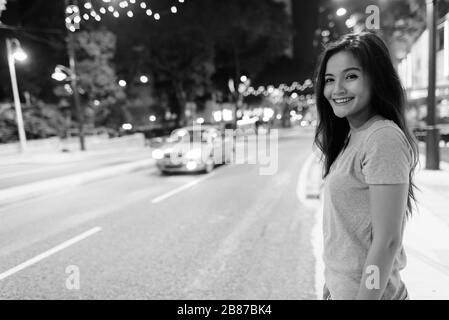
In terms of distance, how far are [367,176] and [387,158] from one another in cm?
9

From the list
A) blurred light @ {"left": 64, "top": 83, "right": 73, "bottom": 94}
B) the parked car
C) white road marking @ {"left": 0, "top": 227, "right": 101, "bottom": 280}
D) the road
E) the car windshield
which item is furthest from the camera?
blurred light @ {"left": 64, "top": 83, "right": 73, "bottom": 94}

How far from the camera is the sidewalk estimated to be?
3.26m

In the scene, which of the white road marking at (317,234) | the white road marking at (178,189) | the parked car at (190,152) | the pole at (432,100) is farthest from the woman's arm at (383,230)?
the parked car at (190,152)

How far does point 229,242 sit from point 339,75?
4141mm

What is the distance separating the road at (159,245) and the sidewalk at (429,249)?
0.99 m

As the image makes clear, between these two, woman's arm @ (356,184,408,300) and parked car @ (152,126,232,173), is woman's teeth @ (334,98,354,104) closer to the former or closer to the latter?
woman's arm @ (356,184,408,300)

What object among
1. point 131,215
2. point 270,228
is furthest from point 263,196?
point 131,215

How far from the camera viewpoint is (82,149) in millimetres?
22547

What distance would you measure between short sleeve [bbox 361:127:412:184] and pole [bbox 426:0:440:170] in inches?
363

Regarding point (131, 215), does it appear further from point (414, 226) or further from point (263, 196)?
point (414, 226)

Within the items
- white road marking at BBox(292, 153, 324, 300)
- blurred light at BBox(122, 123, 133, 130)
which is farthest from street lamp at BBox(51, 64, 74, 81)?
white road marking at BBox(292, 153, 324, 300)

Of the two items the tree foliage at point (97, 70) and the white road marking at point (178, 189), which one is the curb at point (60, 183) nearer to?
the white road marking at point (178, 189)

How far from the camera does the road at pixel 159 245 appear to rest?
3754 millimetres

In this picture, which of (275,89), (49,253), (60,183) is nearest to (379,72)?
(49,253)
